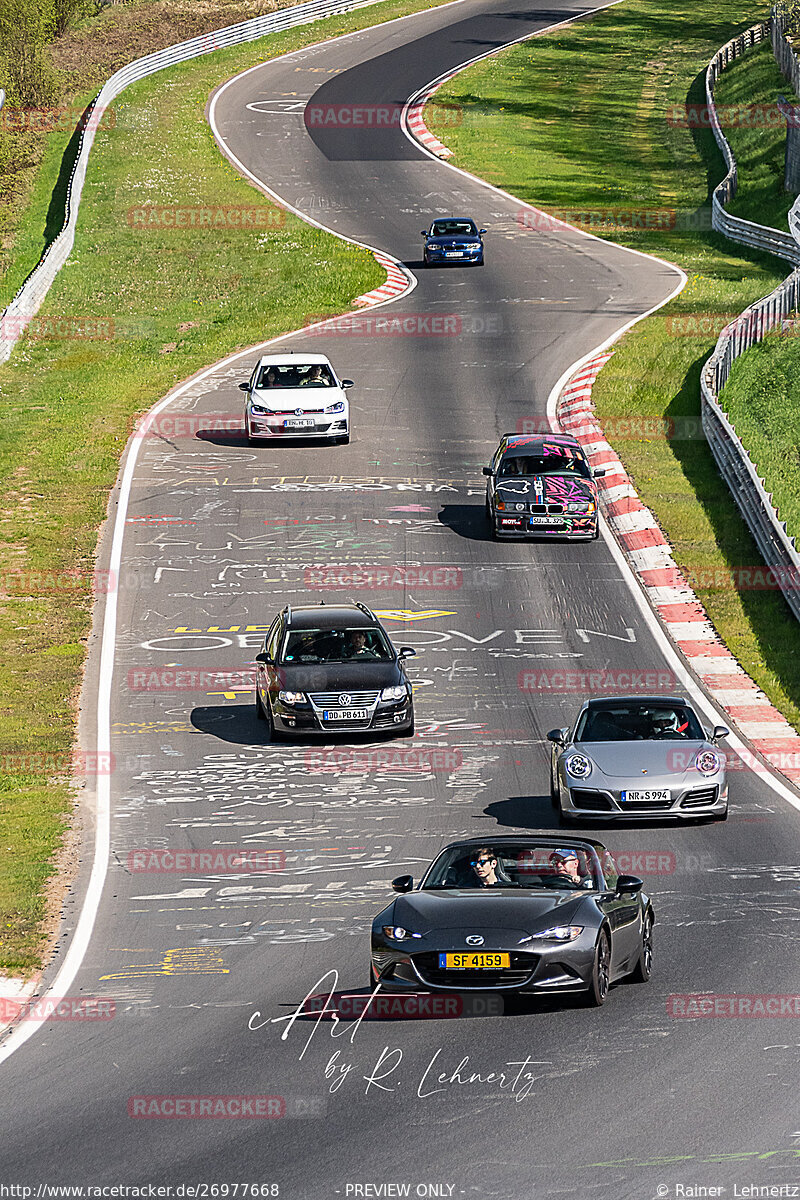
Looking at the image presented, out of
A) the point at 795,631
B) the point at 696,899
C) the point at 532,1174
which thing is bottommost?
the point at 795,631

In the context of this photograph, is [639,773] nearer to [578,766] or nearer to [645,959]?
[578,766]

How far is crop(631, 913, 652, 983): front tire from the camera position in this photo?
41.9 feet

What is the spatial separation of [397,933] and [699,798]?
22.5 feet

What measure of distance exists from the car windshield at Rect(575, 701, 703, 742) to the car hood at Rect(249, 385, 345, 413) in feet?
62.5

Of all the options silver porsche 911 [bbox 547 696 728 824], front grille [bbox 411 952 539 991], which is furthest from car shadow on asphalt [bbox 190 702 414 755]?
front grille [bbox 411 952 539 991]

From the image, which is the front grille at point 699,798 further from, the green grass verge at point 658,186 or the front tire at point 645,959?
the green grass verge at point 658,186

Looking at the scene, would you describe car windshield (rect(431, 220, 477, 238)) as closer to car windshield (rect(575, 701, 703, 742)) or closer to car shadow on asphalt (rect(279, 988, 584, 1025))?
car windshield (rect(575, 701, 703, 742))

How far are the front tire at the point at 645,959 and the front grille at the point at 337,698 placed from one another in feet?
29.5

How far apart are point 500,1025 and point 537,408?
30.0 m

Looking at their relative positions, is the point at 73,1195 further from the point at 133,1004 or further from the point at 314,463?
the point at 314,463

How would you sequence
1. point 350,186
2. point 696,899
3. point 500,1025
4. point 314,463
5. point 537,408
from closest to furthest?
point 500,1025
point 696,899
point 314,463
point 537,408
point 350,186

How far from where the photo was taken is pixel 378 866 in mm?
16906

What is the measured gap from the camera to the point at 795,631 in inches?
1082

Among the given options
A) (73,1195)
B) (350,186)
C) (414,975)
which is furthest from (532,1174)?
(350,186)
